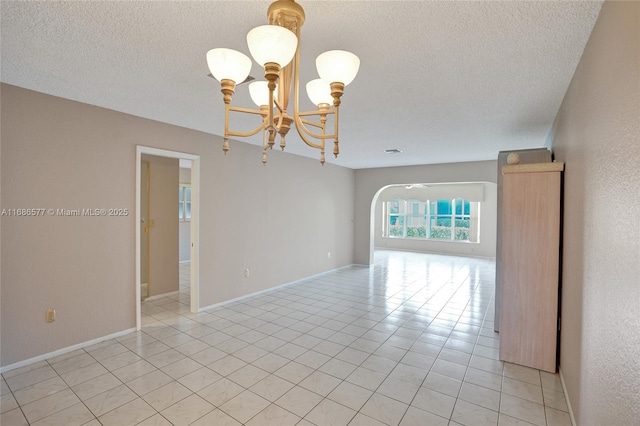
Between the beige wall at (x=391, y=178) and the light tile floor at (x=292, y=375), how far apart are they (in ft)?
9.56

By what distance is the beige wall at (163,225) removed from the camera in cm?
491

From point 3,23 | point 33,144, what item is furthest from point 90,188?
point 3,23

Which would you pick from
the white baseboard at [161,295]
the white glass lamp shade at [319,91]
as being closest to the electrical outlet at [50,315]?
the white baseboard at [161,295]

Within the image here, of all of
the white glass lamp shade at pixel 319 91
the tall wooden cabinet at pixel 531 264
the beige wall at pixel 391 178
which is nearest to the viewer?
the white glass lamp shade at pixel 319 91

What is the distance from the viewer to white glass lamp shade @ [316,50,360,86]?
1.46 metres

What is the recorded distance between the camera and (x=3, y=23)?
1.66 meters

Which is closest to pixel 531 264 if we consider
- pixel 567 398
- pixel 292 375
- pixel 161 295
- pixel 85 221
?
pixel 567 398

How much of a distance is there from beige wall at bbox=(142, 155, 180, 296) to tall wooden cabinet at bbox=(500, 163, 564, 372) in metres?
4.87

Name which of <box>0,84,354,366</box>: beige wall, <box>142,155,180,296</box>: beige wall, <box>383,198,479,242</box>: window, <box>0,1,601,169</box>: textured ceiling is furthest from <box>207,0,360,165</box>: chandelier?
<box>383,198,479,242</box>: window

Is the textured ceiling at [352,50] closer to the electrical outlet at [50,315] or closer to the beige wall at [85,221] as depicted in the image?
the beige wall at [85,221]

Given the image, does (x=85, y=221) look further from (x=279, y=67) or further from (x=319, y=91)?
(x=279, y=67)

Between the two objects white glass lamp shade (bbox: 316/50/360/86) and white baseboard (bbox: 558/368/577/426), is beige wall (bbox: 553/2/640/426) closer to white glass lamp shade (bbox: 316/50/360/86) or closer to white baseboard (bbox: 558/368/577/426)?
white baseboard (bbox: 558/368/577/426)

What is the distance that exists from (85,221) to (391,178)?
19.1 feet

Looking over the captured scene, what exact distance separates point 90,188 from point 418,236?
9.91 m
